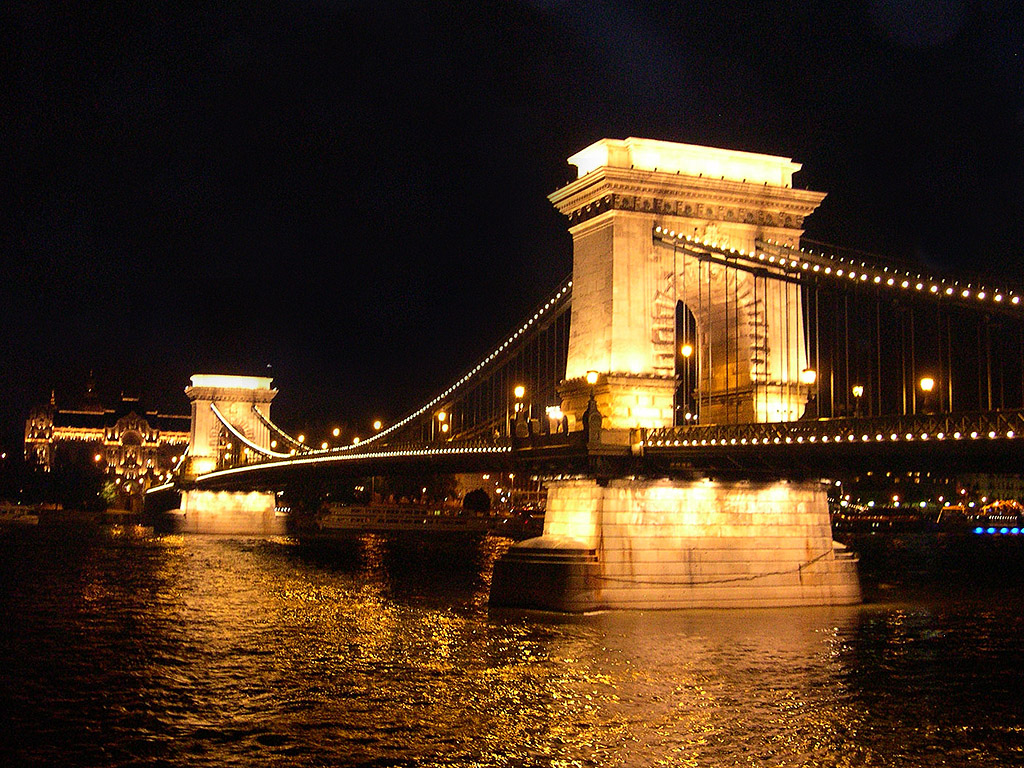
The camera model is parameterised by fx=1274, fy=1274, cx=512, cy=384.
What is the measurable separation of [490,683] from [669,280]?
15.4 meters

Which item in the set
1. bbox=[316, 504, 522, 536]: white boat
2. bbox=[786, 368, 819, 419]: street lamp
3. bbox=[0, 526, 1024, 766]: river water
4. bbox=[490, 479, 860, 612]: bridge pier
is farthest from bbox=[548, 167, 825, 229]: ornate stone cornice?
bbox=[316, 504, 522, 536]: white boat

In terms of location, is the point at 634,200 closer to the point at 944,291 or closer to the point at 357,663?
the point at 944,291

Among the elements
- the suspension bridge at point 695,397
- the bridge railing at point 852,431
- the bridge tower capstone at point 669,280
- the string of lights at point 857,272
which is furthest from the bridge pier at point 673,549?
the string of lights at point 857,272

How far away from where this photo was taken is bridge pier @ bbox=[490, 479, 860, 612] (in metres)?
32.3

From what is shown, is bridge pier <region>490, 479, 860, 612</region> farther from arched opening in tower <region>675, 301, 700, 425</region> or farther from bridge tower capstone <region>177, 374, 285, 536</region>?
bridge tower capstone <region>177, 374, 285, 536</region>

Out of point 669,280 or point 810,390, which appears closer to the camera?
point 669,280

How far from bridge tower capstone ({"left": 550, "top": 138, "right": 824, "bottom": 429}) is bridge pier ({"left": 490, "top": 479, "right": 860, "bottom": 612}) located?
259 cm

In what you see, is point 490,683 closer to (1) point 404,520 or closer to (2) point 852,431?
(2) point 852,431

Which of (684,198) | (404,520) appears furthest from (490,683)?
(404,520)

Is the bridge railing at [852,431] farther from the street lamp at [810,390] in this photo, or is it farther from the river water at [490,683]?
the river water at [490,683]

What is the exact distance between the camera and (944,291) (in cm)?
→ 2555

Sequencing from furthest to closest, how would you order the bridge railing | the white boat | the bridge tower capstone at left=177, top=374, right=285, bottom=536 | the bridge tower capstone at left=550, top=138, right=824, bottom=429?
the white boat < the bridge tower capstone at left=177, top=374, right=285, bottom=536 < the bridge tower capstone at left=550, top=138, right=824, bottom=429 < the bridge railing

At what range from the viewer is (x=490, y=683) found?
2397cm

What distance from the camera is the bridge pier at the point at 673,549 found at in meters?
32.3
